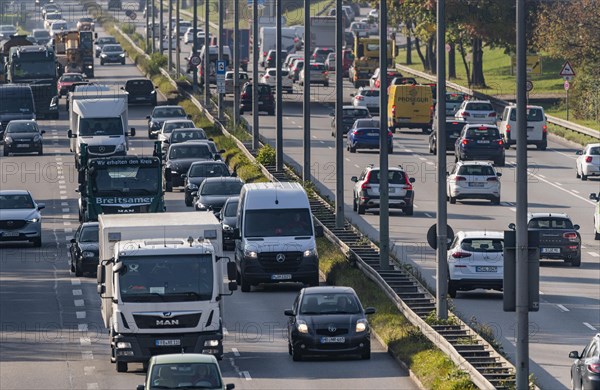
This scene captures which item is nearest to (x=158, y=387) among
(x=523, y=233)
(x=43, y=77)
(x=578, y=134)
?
(x=523, y=233)

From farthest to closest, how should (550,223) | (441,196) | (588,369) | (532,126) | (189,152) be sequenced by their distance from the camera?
(532,126) < (189,152) < (550,223) < (441,196) < (588,369)

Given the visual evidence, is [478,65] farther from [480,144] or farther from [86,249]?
[86,249]

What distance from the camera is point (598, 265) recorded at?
45719 millimetres

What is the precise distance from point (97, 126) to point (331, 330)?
109 feet

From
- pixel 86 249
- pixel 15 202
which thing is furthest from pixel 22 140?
pixel 86 249

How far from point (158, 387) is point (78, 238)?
18.9 metres

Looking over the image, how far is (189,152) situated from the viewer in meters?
62.0

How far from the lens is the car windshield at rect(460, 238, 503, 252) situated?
40.1 m

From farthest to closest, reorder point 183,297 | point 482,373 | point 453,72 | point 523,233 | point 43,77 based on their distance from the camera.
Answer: point 453,72 < point 43,77 < point 183,297 < point 482,373 < point 523,233

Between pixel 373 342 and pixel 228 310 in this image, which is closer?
pixel 373 342

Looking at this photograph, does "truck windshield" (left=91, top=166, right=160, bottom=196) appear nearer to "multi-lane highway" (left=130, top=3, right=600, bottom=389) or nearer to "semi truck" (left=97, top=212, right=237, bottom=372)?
"multi-lane highway" (left=130, top=3, right=600, bottom=389)

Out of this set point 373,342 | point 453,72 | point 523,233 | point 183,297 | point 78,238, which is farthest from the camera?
point 453,72

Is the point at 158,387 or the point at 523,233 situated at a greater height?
the point at 523,233

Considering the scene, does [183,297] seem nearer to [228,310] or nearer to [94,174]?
[228,310]
